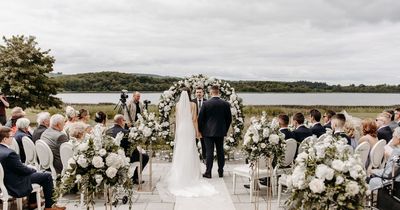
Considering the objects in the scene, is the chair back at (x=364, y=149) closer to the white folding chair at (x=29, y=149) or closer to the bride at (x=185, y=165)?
the bride at (x=185, y=165)

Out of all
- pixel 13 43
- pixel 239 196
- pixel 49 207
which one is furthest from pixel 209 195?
pixel 13 43

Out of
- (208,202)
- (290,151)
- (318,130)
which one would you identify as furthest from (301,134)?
(208,202)

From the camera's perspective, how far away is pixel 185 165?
26.8ft

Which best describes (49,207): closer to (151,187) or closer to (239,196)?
(151,187)

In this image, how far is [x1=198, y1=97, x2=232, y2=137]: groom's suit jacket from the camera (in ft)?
28.6

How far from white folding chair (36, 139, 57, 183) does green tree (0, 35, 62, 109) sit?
2121 cm

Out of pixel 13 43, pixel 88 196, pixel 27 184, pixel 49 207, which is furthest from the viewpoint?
pixel 13 43

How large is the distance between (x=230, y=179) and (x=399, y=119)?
4.14 meters

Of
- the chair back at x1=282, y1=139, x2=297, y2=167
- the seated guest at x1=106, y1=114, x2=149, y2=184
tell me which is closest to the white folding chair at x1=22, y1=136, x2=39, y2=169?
the seated guest at x1=106, y1=114, x2=149, y2=184

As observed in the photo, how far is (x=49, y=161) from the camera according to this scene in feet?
21.8

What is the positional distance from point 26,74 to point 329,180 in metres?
27.5

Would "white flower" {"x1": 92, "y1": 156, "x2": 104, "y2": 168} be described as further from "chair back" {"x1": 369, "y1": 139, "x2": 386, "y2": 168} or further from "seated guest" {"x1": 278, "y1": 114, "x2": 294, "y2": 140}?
"chair back" {"x1": 369, "y1": 139, "x2": 386, "y2": 168}

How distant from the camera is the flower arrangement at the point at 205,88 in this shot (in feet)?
36.3

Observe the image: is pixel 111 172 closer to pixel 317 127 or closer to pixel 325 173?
pixel 325 173
